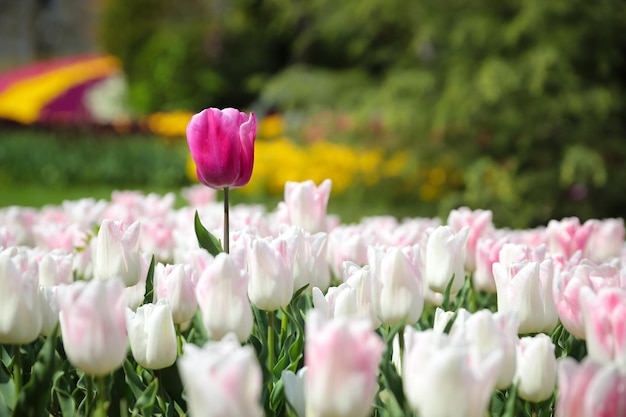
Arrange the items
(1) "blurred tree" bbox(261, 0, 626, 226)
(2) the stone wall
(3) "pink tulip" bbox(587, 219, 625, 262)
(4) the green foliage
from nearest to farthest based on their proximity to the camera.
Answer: (3) "pink tulip" bbox(587, 219, 625, 262) → (1) "blurred tree" bbox(261, 0, 626, 226) → (4) the green foliage → (2) the stone wall

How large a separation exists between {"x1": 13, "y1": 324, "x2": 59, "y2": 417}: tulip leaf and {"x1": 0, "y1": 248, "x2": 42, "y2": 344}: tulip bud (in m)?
0.08

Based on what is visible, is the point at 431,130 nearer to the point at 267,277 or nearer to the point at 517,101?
the point at 517,101

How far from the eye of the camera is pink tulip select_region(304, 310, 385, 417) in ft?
2.89

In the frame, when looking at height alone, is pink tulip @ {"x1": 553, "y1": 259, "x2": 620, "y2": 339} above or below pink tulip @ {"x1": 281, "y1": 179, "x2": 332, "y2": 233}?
below

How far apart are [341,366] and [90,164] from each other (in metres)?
9.15

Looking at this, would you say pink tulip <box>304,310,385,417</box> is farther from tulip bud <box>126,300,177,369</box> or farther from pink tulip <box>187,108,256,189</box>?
pink tulip <box>187,108,256,189</box>

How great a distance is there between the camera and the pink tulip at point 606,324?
3.60ft

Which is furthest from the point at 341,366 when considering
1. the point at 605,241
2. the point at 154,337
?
the point at 605,241

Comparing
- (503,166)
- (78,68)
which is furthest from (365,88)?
(78,68)

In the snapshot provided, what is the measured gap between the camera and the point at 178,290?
135 centimetres

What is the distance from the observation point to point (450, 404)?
3.00ft

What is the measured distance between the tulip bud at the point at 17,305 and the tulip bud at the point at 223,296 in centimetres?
27

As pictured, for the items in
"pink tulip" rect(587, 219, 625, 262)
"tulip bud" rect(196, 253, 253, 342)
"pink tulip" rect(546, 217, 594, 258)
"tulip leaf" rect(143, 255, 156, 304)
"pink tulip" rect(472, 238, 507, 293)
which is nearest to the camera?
"tulip bud" rect(196, 253, 253, 342)

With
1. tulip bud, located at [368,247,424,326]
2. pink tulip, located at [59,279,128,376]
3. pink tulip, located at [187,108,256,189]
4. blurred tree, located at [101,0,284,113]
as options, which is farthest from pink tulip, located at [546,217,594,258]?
blurred tree, located at [101,0,284,113]
